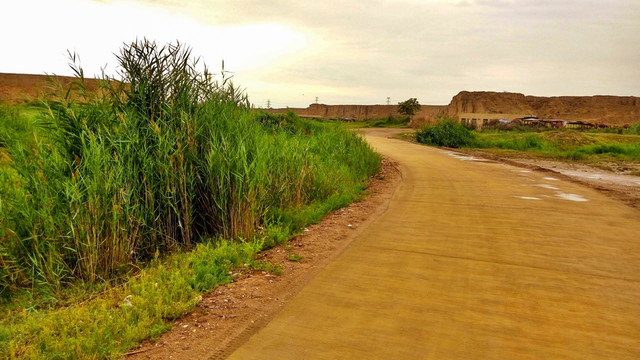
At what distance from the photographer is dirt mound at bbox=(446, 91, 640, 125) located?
63.0m

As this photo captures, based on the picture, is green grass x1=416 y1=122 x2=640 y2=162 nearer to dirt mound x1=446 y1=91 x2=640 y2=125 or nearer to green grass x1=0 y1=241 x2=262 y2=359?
green grass x1=0 y1=241 x2=262 y2=359

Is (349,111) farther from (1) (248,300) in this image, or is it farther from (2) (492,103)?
(1) (248,300)

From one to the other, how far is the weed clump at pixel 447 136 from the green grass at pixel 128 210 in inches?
856

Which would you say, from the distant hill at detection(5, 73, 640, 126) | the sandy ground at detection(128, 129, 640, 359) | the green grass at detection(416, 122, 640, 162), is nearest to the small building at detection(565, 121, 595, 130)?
the distant hill at detection(5, 73, 640, 126)

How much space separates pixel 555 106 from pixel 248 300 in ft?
241

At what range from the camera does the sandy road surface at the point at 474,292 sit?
3309mm

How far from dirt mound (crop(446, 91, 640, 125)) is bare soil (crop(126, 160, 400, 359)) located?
60.9m

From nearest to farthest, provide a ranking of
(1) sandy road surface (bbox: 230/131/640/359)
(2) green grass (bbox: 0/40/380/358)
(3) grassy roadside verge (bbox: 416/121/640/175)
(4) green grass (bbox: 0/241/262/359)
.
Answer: (4) green grass (bbox: 0/241/262/359) < (1) sandy road surface (bbox: 230/131/640/359) < (2) green grass (bbox: 0/40/380/358) < (3) grassy roadside verge (bbox: 416/121/640/175)

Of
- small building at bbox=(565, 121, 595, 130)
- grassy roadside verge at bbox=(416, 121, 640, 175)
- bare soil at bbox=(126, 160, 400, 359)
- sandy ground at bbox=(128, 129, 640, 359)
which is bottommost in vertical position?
bare soil at bbox=(126, 160, 400, 359)

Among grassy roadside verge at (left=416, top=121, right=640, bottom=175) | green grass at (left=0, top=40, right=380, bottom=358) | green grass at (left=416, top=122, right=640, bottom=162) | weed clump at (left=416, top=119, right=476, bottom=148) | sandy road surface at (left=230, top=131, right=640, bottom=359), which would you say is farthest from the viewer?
weed clump at (left=416, top=119, right=476, bottom=148)

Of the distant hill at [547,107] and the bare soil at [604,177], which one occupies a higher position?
the distant hill at [547,107]

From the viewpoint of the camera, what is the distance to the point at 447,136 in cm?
2733

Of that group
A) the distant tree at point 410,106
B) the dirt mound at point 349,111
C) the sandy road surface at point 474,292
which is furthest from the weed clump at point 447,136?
the dirt mound at point 349,111

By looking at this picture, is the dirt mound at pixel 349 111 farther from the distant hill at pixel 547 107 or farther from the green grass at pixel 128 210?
the green grass at pixel 128 210
